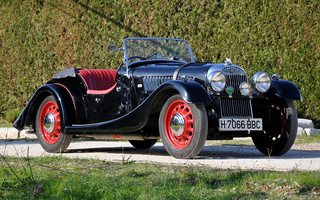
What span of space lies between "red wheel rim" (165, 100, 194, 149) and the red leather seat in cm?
148

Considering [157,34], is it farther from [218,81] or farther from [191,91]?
[191,91]

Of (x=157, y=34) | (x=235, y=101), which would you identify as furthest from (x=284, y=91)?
(x=157, y=34)

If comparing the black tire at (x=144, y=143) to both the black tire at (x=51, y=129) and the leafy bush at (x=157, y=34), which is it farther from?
the leafy bush at (x=157, y=34)

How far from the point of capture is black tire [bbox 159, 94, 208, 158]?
550 cm

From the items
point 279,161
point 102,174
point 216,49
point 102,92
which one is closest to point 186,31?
point 216,49

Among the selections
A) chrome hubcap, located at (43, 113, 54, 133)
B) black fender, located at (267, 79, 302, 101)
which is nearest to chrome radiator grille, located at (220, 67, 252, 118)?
black fender, located at (267, 79, 302, 101)

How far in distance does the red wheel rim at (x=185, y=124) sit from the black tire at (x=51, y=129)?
1900 mm

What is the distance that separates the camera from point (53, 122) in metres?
7.26

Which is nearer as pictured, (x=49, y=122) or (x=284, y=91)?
(x=284, y=91)

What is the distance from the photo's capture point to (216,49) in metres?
10.1

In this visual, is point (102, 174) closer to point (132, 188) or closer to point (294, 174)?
point (132, 188)

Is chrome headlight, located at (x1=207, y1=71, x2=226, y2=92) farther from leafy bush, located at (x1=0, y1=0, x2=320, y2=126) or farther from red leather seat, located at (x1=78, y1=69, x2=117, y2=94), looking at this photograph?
leafy bush, located at (x1=0, y1=0, x2=320, y2=126)

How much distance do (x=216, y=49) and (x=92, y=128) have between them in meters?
4.12

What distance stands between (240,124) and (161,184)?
2.24 metres
